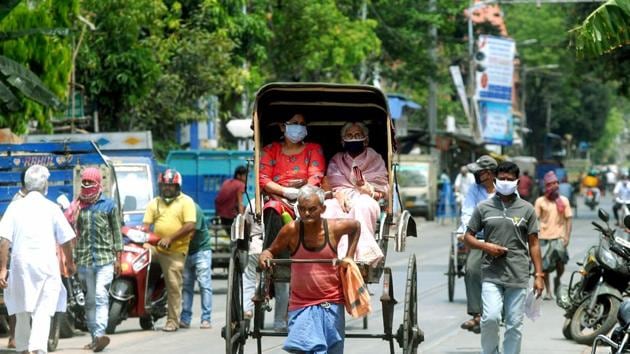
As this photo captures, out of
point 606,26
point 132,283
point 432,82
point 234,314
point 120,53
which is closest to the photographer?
point 234,314

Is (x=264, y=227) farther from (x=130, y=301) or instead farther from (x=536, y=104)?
(x=536, y=104)

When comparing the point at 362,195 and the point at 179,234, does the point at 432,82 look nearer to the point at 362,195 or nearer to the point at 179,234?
the point at 179,234

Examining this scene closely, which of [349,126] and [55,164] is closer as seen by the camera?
[349,126]

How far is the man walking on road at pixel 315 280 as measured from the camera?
10352mm

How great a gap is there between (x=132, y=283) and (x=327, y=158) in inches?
171

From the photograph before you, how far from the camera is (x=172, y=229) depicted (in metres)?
17.6

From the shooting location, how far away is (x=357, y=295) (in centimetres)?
1061

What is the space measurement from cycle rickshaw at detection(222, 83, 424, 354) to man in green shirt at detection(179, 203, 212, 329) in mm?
4344

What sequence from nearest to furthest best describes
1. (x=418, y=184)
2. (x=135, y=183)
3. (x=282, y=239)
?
(x=282, y=239) → (x=135, y=183) → (x=418, y=184)

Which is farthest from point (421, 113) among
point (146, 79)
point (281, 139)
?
point (281, 139)

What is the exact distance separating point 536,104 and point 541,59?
22.9ft

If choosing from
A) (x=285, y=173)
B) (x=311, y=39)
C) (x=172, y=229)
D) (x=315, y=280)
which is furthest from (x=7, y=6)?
(x=311, y=39)

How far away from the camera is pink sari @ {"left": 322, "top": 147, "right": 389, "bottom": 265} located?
11797mm

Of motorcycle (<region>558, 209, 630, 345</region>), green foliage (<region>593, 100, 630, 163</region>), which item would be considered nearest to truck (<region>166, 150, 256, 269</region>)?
motorcycle (<region>558, 209, 630, 345</region>)
